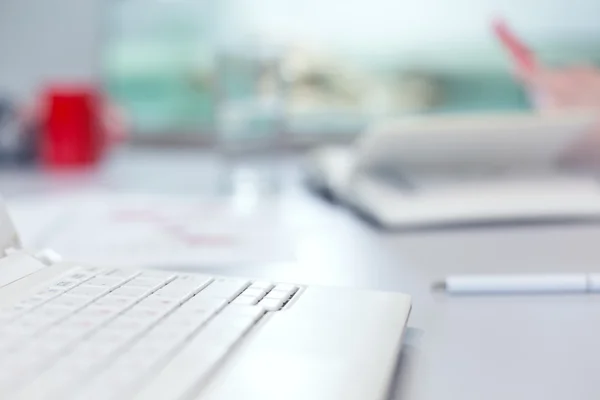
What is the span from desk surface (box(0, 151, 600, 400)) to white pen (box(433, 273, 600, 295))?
1 centimetres

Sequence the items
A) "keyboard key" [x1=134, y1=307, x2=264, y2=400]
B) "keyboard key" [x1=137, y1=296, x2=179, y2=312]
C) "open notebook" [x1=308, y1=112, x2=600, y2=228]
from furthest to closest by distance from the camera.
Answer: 1. "open notebook" [x1=308, y1=112, x2=600, y2=228]
2. "keyboard key" [x1=137, y1=296, x2=179, y2=312]
3. "keyboard key" [x1=134, y1=307, x2=264, y2=400]

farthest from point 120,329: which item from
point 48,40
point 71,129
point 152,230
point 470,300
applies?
point 48,40

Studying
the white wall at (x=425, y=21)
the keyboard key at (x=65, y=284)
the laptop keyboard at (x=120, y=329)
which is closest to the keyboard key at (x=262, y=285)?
the laptop keyboard at (x=120, y=329)

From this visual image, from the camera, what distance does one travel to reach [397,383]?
379 millimetres

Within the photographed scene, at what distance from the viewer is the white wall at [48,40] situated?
1.55 m

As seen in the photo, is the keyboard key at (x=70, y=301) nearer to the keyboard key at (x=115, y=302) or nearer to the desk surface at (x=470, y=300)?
the keyboard key at (x=115, y=302)

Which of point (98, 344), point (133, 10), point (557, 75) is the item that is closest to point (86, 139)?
point (133, 10)

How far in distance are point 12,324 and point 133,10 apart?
49.5 inches

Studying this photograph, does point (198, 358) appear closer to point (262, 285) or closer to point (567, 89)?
point (262, 285)

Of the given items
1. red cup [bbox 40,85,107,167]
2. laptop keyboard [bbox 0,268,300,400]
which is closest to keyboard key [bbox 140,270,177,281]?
laptop keyboard [bbox 0,268,300,400]

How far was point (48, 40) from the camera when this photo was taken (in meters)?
1.56

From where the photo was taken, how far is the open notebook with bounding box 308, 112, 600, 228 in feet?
2.67

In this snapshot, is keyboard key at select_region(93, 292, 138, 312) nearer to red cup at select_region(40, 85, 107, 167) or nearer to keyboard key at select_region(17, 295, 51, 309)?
keyboard key at select_region(17, 295, 51, 309)

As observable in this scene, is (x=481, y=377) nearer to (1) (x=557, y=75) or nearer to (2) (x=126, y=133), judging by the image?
(1) (x=557, y=75)
